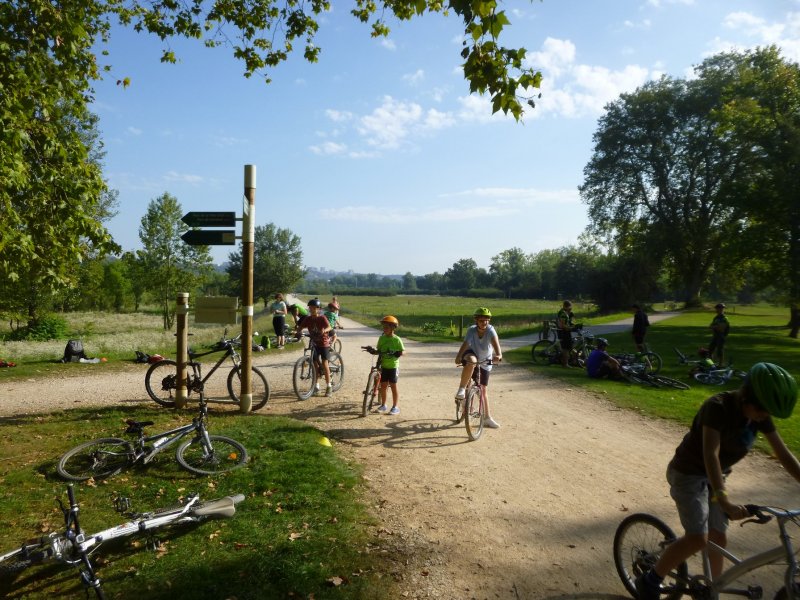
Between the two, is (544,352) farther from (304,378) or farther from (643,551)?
(643,551)

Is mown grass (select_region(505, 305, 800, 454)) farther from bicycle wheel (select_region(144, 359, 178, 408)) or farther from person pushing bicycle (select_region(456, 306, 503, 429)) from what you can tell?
bicycle wheel (select_region(144, 359, 178, 408))

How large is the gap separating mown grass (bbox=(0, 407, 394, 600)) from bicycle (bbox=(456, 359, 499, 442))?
2063mm

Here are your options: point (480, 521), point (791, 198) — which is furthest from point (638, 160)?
point (480, 521)

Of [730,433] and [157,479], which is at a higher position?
[730,433]

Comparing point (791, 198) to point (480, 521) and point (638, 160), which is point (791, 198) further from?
point (480, 521)

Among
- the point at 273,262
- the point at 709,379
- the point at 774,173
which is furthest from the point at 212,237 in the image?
the point at 273,262

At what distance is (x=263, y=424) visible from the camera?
792 cm

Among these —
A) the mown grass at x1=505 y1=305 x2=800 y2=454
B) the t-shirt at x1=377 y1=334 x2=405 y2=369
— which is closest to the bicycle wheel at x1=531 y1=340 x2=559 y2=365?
the mown grass at x1=505 y1=305 x2=800 y2=454

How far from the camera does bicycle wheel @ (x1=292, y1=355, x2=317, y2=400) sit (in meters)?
10.2

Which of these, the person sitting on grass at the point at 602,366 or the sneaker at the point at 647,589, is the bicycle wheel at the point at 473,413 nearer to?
the sneaker at the point at 647,589

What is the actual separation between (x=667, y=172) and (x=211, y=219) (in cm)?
4145

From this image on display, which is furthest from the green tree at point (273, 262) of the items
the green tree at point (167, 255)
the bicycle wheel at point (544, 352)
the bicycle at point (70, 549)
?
the bicycle at point (70, 549)

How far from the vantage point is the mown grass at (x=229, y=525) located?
12.2 ft

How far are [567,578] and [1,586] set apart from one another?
4.18m
